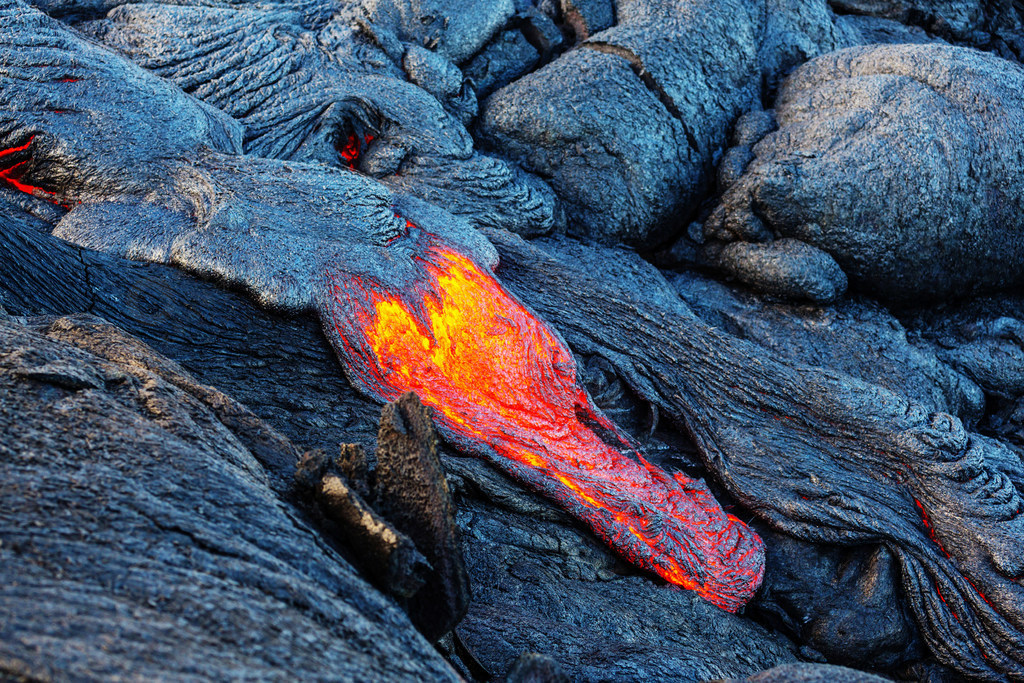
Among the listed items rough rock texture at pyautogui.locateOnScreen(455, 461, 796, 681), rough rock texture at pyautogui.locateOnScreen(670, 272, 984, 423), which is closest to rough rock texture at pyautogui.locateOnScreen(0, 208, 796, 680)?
rough rock texture at pyautogui.locateOnScreen(455, 461, 796, 681)

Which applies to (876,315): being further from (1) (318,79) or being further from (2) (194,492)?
(2) (194,492)

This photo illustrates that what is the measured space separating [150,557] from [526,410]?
3292 millimetres

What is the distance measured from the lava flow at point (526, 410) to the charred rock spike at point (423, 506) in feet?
5.32

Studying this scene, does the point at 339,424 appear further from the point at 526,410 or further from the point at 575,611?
the point at 575,611

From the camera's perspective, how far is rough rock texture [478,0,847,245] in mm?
7348

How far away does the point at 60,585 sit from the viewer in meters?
2.16

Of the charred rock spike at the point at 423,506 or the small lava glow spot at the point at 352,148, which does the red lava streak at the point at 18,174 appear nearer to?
the small lava glow spot at the point at 352,148

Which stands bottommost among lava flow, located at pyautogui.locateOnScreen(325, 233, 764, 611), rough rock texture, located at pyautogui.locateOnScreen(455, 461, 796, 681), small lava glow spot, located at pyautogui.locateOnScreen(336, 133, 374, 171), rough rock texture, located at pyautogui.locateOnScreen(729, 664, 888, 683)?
rough rock texture, located at pyautogui.locateOnScreen(455, 461, 796, 681)

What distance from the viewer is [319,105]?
6805 millimetres

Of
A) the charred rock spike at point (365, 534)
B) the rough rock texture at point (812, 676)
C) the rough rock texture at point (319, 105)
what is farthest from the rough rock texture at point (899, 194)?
the charred rock spike at point (365, 534)

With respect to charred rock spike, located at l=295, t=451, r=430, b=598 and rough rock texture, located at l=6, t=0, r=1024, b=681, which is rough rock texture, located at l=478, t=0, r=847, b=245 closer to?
rough rock texture, located at l=6, t=0, r=1024, b=681

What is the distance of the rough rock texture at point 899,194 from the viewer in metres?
6.85

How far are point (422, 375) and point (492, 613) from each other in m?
1.79

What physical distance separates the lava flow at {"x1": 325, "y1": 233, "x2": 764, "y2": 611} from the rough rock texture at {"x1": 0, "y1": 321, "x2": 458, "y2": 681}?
6.82ft
